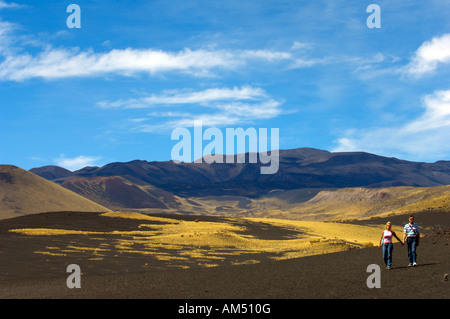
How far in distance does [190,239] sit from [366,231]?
2411 cm

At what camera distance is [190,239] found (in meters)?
35.4

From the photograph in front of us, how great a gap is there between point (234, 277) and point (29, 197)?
3226 inches

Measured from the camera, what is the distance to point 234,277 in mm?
17484

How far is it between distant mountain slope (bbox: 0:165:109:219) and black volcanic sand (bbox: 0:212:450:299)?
6255cm

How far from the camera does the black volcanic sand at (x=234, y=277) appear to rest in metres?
14.1

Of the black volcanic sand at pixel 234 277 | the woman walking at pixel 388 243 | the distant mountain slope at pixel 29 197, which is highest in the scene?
the distant mountain slope at pixel 29 197

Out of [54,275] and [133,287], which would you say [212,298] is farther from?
[54,275]

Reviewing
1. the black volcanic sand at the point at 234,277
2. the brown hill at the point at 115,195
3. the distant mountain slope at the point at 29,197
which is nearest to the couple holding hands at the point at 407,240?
the black volcanic sand at the point at 234,277

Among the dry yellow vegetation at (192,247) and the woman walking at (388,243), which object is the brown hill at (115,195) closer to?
the dry yellow vegetation at (192,247)

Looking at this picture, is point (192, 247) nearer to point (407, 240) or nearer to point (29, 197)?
point (407, 240)

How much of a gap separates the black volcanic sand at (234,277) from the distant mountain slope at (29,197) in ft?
205

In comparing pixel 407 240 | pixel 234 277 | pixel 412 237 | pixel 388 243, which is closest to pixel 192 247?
pixel 234 277
